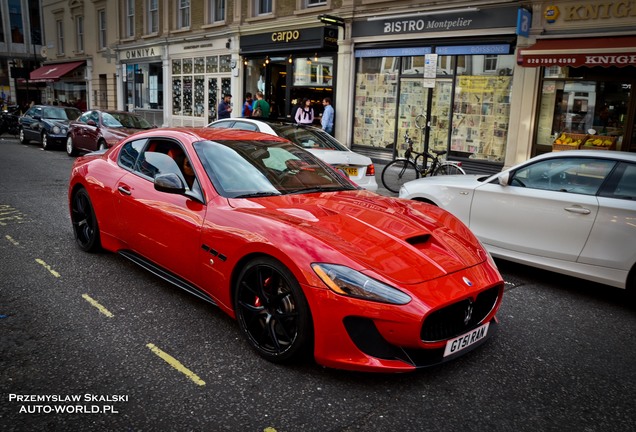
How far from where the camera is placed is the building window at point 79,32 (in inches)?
1299

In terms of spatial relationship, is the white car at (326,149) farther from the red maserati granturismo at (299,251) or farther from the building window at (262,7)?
the building window at (262,7)

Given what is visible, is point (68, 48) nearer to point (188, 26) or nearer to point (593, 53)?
point (188, 26)

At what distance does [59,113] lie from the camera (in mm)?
18938

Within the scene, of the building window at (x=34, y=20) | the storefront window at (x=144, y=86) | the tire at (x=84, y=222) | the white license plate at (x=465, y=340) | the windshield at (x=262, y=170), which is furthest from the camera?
the building window at (x=34, y=20)

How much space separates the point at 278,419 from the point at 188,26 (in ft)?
78.8

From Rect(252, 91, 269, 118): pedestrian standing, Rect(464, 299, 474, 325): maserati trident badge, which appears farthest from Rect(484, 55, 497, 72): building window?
Rect(464, 299, 474, 325): maserati trident badge

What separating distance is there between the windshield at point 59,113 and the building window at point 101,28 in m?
13.8

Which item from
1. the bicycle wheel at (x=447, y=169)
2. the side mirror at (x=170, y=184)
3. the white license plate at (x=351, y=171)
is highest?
the side mirror at (x=170, y=184)

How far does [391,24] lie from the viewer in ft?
49.5

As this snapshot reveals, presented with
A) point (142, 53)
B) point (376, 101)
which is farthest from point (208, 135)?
point (142, 53)

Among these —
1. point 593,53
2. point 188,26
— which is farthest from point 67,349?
point 188,26

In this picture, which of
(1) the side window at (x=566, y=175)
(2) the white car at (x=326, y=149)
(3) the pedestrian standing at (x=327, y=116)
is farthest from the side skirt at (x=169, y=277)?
(3) the pedestrian standing at (x=327, y=116)

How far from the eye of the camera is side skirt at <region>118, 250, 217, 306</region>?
13.0ft

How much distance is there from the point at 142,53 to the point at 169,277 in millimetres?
25995
